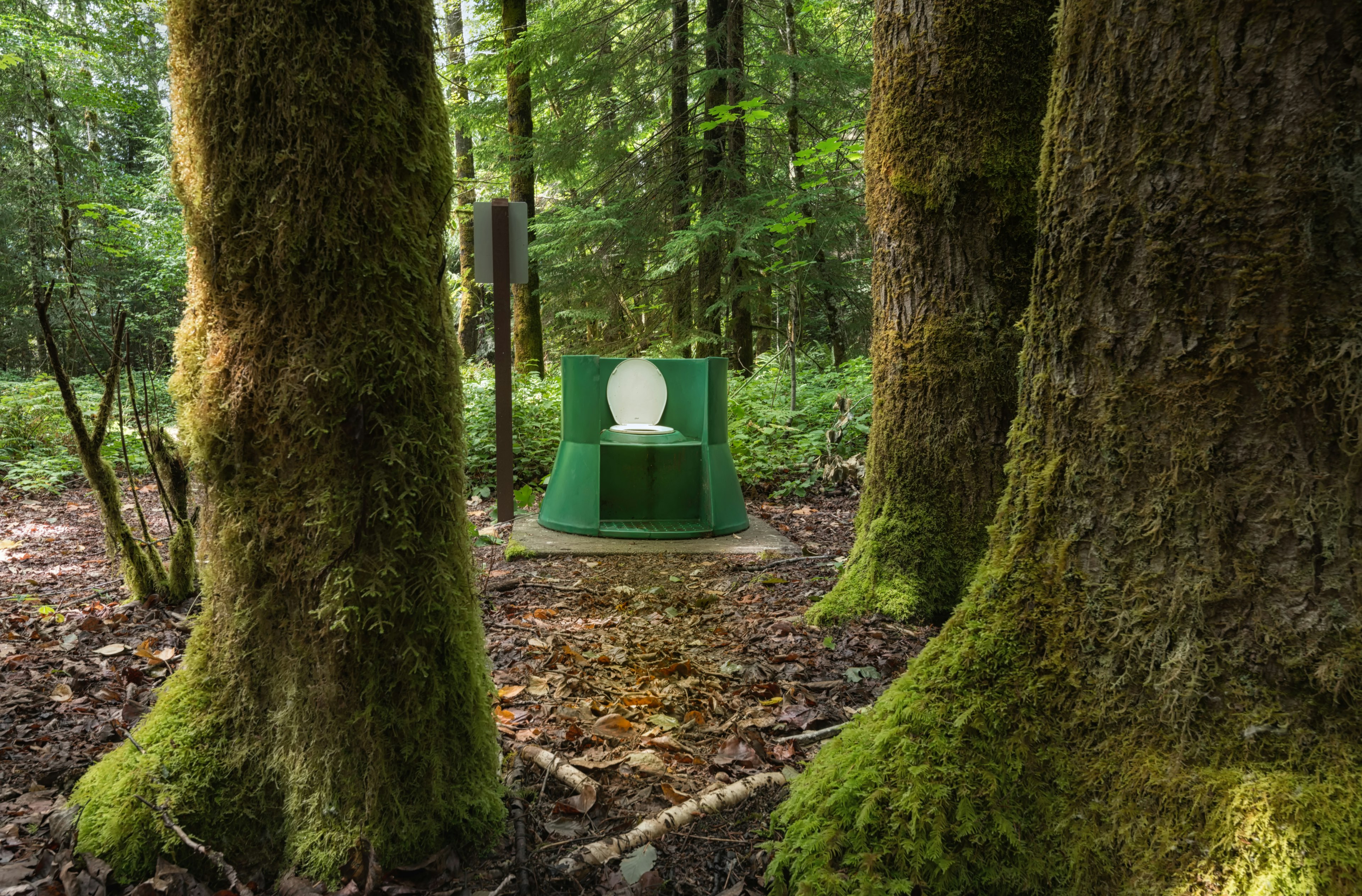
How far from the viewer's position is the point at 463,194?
48.3 feet

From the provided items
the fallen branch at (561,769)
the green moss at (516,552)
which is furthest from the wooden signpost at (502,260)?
the fallen branch at (561,769)

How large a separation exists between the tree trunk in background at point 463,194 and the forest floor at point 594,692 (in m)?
8.78

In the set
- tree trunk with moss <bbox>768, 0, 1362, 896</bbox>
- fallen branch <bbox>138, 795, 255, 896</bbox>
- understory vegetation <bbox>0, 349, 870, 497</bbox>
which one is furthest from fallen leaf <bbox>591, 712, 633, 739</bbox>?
understory vegetation <bbox>0, 349, 870, 497</bbox>

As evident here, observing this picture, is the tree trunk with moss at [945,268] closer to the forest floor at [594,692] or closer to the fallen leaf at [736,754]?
the forest floor at [594,692]

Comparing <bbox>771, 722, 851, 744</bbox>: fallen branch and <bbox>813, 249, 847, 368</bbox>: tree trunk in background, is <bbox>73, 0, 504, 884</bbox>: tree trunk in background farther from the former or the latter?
<bbox>813, 249, 847, 368</bbox>: tree trunk in background

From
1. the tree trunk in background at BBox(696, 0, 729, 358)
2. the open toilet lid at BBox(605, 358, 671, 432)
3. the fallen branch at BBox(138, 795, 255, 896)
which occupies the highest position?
the tree trunk in background at BBox(696, 0, 729, 358)

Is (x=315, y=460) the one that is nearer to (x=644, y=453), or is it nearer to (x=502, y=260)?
(x=502, y=260)

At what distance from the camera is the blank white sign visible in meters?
4.76

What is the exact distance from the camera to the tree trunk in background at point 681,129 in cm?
1039

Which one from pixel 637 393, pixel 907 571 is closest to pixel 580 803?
pixel 907 571

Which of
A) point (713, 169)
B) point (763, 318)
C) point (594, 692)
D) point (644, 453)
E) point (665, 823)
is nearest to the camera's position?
point (665, 823)

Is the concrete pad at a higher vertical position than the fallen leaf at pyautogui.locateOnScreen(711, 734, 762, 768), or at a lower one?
lower

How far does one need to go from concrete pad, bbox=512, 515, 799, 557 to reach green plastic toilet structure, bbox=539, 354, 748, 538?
7 centimetres

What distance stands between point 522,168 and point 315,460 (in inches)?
385
